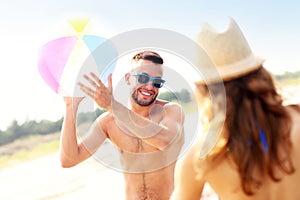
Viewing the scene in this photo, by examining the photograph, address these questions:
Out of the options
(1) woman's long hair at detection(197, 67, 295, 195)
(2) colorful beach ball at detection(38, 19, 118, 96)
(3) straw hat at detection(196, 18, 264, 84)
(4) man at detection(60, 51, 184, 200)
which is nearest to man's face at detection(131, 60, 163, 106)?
(4) man at detection(60, 51, 184, 200)

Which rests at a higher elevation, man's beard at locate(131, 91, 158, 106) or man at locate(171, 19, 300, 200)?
man's beard at locate(131, 91, 158, 106)

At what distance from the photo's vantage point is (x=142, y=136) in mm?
3131

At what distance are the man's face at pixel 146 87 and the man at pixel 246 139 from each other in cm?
149

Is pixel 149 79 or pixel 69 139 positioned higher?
pixel 149 79

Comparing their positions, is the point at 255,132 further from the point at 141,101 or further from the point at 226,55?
the point at 141,101

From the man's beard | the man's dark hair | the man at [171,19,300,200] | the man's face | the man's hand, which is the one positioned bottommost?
the man at [171,19,300,200]

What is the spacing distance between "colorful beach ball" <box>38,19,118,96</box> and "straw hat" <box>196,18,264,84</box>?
3.54ft

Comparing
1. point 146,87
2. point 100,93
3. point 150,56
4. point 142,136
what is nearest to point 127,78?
point 146,87

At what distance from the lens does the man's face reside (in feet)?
11.8

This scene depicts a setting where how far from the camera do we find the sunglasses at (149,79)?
3.53 meters

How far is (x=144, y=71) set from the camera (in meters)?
3.64

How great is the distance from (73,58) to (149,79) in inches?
23.4

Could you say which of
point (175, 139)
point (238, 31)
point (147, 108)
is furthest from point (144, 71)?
point (238, 31)

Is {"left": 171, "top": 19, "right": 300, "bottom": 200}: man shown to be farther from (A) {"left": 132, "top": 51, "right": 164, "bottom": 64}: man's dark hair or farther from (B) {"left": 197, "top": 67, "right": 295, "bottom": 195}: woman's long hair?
(A) {"left": 132, "top": 51, "right": 164, "bottom": 64}: man's dark hair
